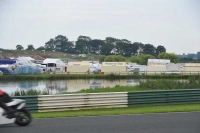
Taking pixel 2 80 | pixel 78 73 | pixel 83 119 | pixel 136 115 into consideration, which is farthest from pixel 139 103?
pixel 78 73

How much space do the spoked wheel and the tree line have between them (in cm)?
7880

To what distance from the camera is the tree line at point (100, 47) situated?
3841 inches

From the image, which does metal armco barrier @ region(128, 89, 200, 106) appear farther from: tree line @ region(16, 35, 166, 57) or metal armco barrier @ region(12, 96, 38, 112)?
tree line @ region(16, 35, 166, 57)

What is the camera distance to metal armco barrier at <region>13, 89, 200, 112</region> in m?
15.7

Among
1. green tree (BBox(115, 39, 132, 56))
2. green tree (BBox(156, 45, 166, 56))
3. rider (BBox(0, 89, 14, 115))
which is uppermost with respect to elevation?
green tree (BBox(115, 39, 132, 56))

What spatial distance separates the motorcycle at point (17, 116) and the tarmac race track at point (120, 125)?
0.19 m

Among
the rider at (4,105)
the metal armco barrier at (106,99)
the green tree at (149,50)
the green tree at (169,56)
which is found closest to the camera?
the rider at (4,105)

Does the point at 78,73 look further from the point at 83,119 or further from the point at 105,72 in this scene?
the point at 83,119

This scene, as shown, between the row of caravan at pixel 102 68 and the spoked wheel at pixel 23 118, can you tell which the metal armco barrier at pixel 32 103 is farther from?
the row of caravan at pixel 102 68

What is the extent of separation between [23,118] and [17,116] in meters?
0.28

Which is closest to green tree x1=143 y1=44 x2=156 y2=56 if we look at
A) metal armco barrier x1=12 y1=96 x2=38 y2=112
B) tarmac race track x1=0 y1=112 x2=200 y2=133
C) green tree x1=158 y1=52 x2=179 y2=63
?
green tree x1=158 y1=52 x2=179 y2=63

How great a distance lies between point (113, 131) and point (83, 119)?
9.59 feet

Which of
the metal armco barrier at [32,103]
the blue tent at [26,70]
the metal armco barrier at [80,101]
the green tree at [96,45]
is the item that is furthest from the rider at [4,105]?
the green tree at [96,45]

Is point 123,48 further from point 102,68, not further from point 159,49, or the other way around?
point 102,68
